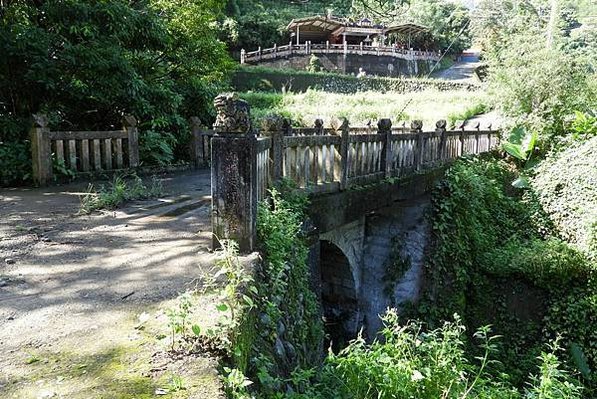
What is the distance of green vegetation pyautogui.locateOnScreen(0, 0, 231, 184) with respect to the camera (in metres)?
8.37

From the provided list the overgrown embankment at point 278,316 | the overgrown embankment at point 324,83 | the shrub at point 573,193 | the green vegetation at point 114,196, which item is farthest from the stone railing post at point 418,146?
the overgrown embankment at point 324,83

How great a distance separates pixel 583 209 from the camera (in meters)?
9.91

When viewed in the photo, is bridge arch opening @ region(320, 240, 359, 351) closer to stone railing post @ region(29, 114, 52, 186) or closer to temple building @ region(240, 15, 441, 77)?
stone railing post @ region(29, 114, 52, 186)

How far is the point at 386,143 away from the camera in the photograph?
7914 millimetres

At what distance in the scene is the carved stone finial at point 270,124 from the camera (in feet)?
17.1

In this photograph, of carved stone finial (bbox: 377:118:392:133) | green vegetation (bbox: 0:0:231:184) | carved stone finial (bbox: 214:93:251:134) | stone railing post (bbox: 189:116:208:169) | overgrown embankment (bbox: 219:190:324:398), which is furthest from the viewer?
stone railing post (bbox: 189:116:208:169)

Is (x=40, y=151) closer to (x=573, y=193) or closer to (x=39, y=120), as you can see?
(x=39, y=120)

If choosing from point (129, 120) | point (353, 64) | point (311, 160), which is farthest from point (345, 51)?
point (311, 160)

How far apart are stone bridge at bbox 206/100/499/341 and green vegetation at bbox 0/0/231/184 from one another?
134 inches

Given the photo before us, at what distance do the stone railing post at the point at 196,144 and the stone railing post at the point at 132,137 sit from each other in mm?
1965

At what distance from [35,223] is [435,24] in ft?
156

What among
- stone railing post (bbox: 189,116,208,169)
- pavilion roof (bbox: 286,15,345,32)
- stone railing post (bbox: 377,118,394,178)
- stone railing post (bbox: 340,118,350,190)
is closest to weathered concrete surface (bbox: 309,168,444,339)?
stone railing post (bbox: 377,118,394,178)

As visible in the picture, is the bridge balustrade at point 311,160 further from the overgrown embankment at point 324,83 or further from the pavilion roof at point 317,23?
the pavilion roof at point 317,23

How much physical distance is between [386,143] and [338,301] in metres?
3.59
